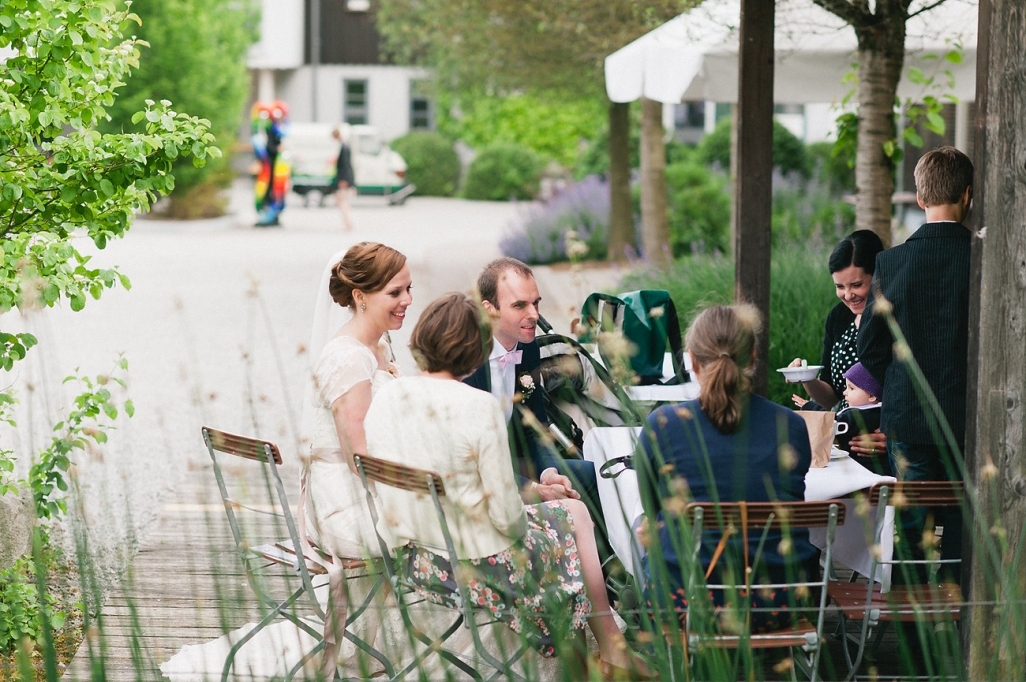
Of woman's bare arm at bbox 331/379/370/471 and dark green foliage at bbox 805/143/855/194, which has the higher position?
dark green foliage at bbox 805/143/855/194

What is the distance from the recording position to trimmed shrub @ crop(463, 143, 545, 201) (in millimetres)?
29500

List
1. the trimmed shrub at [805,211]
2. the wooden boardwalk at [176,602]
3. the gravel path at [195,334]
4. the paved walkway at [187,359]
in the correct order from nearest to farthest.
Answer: the wooden boardwalk at [176,602] → the paved walkway at [187,359] → the gravel path at [195,334] → the trimmed shrub at [805,211]

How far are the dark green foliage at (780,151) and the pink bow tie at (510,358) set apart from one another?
1460 cm

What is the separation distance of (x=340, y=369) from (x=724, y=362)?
107cm

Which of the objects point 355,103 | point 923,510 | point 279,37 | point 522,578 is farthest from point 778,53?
point 279,37

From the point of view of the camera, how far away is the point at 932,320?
3602 millimetres

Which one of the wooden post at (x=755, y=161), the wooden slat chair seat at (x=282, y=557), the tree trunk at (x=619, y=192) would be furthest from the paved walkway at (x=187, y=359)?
the wooden post at (x=755, y=161)

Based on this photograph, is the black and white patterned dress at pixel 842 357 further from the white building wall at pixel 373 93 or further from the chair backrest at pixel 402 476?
the white building wall at pixel 373 93

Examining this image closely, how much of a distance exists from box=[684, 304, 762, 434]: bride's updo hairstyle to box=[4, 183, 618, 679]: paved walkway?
800 millimetres

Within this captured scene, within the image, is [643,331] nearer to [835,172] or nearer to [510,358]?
[510,358]

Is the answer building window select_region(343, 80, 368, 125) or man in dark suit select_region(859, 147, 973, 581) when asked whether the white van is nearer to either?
building window select_region(343, 80, 368, 125)

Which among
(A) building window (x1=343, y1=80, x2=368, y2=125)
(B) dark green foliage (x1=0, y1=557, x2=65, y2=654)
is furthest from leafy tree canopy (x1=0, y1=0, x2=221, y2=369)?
(A) building window (x1=343, y1=80, x2=368, y2=125)

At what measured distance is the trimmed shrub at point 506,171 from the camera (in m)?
29.5

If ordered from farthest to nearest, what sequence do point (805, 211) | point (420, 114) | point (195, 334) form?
point (420, 114) → point (805, 211) → point (195, 334)
